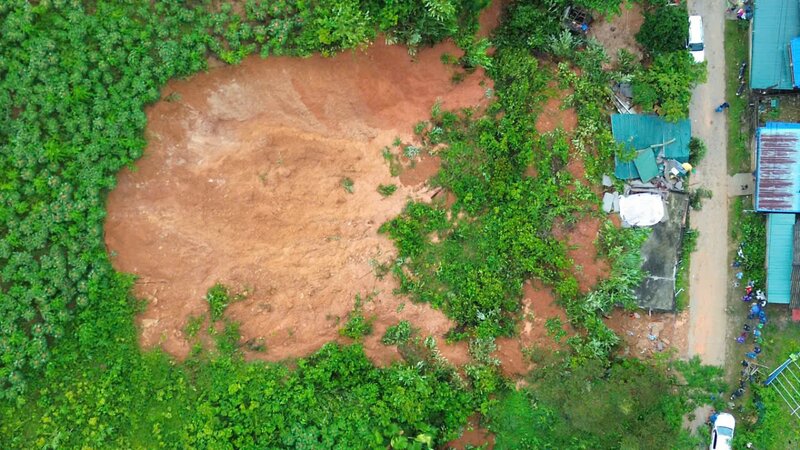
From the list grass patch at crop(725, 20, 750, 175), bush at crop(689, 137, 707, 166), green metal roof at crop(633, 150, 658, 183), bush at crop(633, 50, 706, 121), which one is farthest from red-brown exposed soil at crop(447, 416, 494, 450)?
grass patch at crop(725, 20, 750, 175)

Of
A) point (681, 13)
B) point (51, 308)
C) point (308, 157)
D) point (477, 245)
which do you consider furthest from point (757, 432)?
point (51, 308)

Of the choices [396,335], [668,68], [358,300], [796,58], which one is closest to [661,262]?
[668,68]

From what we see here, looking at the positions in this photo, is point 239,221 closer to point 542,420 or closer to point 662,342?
point 542,420

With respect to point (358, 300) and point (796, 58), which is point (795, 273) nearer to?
point (796, 58)

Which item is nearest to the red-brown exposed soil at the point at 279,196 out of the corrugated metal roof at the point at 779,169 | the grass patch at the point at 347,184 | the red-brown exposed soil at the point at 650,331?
the grass patch at the point at 347,184

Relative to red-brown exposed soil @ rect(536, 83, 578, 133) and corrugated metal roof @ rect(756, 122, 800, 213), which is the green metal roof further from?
corrugated metal roof @ rect(756, 122, 800, 213)

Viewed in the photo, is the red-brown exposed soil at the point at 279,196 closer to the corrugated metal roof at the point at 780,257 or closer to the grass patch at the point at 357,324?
the grass patch at the point at 357,324

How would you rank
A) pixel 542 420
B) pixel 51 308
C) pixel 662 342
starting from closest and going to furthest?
pixel 51 308 → pixel 542 420 → pixel 662 342
